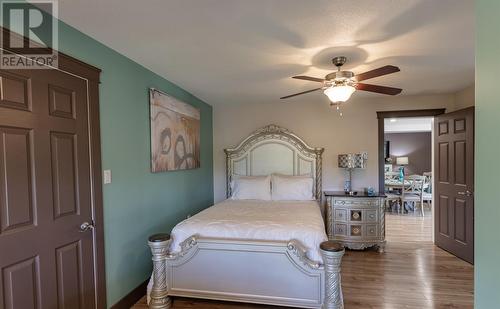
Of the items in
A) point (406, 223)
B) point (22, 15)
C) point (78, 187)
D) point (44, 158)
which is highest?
point (22, 15)

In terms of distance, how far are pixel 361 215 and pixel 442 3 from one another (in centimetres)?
301

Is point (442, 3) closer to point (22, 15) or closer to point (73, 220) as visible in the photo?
point (22, 15)

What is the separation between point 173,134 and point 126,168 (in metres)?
0.99

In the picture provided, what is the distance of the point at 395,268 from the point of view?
3.36m

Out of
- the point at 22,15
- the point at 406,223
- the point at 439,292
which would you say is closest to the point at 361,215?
the point at 439,292

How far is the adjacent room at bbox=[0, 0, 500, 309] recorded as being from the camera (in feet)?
5.44

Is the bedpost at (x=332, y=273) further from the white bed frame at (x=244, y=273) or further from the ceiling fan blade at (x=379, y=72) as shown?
the ceiling fan blade at (x=379, y=72)

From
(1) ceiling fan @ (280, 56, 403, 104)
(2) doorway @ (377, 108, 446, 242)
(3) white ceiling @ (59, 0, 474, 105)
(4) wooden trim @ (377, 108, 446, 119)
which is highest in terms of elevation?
(3) white ceiling @ (59, 0, 474, 105)

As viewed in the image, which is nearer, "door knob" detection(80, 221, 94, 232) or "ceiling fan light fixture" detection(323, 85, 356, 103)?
"door knob" detection(80, 221, 94, 232)

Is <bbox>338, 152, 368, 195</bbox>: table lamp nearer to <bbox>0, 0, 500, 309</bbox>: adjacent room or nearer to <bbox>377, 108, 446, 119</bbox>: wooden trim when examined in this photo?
<bbox>0, 0, 500, 309</bbox>: adjacent room

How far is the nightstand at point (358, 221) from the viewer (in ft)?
13.0

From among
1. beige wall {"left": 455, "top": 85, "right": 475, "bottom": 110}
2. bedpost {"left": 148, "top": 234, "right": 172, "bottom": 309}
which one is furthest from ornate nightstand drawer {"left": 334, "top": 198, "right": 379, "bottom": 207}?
bedpost {"left": 148, "top": 234, "right": 172, "bottom": 309}

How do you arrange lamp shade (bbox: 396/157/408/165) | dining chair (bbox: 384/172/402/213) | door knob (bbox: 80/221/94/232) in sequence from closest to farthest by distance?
door knob (bbox: 80/221/94/232)
dining chair (bbox: 384/172/402/213)
lamp shade (bbox: 396/157/408/165)

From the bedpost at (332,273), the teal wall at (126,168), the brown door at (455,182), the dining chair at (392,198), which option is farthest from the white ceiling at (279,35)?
the dining chair at (392,198)
